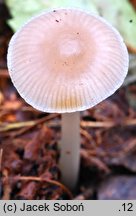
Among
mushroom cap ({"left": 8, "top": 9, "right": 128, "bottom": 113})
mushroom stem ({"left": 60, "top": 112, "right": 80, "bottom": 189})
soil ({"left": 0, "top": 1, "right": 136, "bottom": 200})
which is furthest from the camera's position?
soil ({"left": 0, "top": 1, "right": 136, "bottom": 200})

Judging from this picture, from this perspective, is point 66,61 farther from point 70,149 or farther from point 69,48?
point 70,149

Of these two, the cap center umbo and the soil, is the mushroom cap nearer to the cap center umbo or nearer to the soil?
the cap center umbo

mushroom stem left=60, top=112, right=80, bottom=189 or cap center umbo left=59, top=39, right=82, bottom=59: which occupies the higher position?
cap center umbo left=59, top=39, right=82, bottom=59

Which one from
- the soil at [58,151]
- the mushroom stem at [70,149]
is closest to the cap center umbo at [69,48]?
the mushroom stem at [70,149]

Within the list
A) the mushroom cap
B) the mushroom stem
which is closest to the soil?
the mushroom stem

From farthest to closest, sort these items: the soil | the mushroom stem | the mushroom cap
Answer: the soil < the mushroom stem < the mushroom cap

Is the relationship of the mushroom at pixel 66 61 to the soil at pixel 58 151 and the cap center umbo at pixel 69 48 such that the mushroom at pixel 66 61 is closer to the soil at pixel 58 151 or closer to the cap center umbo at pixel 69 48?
the cap center umbo at pixel 69 48

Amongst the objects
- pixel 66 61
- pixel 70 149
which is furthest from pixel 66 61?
pixel 70 149

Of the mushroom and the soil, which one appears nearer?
the mushroom
